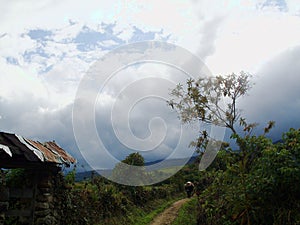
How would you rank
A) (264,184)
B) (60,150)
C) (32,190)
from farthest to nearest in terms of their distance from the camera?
(60,150), (32,190), (264,184)

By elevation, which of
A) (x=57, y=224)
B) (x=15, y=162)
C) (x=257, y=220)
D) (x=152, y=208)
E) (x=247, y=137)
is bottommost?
(x=152, y=208)

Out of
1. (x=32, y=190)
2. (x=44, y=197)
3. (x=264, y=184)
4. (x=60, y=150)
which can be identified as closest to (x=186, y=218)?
(x=60, y=150)

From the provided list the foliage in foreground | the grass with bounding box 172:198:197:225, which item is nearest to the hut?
the foliage in foreground

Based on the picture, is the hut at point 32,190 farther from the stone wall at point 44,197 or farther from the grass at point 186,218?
the grass at point 186,218

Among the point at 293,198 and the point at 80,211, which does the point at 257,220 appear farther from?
the point at 80,211

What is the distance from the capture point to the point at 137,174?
18.6 meters

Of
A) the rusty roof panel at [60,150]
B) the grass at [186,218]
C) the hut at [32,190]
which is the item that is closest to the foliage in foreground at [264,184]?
the hut at [32,190]

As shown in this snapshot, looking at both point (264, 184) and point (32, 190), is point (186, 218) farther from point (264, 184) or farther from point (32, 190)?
point (264, 184)

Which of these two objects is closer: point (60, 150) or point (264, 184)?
point (264, 184)

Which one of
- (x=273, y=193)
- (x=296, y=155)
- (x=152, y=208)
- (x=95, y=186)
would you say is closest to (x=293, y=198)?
(x=273, y=193)

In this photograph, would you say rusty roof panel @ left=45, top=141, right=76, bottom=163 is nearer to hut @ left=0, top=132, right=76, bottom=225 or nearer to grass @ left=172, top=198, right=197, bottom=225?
hut @ left=0, top=132, right=76, bottom=225

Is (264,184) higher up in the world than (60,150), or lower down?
lower down

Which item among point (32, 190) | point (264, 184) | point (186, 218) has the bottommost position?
point (186, 218)

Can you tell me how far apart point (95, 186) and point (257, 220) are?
7346 millimetres
